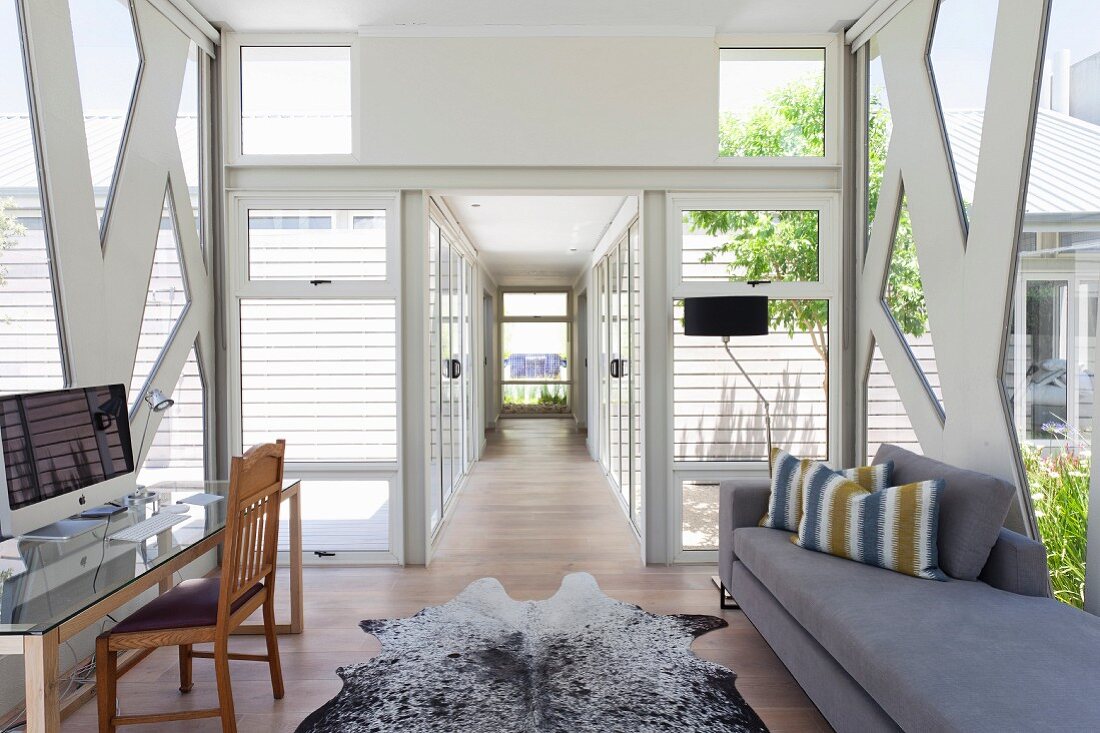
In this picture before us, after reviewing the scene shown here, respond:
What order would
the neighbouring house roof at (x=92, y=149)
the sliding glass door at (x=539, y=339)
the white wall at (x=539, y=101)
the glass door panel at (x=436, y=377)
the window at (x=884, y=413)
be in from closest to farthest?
1. the neighbouring house roof at (x=92, y=149)
2. the window at (x=884, y=413)
3. the white wall at (x=539, y=101)
4. the glass door panel at (x=436, y=377)
5. the sliding glass door at (x=539, y=339)

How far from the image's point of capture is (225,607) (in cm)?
226

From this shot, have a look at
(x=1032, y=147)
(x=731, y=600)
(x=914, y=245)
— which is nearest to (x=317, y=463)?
(x=731, y=600)

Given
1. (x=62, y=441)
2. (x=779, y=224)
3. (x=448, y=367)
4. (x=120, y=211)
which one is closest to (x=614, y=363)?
(x=448, y=367)

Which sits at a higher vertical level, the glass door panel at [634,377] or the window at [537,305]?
the window at [537,305]

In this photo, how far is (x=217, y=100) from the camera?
160 inches

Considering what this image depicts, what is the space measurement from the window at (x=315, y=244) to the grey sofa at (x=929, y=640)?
9.11 ft

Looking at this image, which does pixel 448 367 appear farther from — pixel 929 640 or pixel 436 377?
pixel 929 640

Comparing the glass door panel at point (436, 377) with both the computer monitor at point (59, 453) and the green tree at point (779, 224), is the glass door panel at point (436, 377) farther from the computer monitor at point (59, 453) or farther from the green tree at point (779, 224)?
the computer monitor at point (59, 453)

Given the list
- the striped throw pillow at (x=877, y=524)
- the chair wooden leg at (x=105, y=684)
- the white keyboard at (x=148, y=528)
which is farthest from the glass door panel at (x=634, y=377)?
the chair wooden leg at (x=105, y=684)

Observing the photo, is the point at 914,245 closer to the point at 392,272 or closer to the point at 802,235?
the point at 802,235

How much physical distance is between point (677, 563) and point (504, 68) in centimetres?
315

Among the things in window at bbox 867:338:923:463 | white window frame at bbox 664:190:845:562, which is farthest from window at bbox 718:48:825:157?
window at bbox 867:338:923:463

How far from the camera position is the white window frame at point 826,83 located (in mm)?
4098

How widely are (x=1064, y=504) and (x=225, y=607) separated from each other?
3013 millimetres
